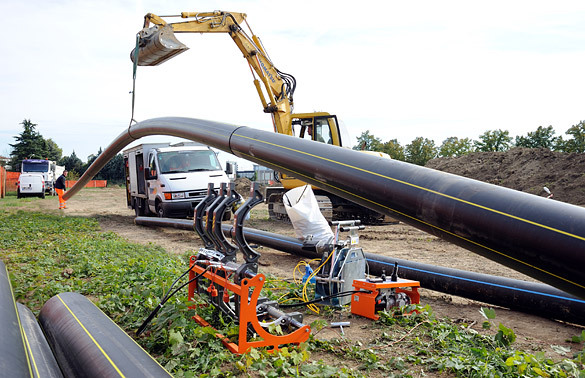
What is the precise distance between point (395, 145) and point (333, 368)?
47.1 metres

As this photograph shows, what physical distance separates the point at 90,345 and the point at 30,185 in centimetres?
3213

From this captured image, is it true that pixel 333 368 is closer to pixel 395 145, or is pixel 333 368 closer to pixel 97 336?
pixel 97 336

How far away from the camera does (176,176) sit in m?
13.8

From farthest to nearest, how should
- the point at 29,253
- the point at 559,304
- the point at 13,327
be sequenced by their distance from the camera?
the point at 29,253, the point at 559,304, the point at 13,327

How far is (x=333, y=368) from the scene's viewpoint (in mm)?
3469

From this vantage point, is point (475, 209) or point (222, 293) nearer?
point (475, 209)

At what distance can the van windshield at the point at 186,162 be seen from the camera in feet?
46.4

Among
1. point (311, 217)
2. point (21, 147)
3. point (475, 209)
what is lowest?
point (311, 217)

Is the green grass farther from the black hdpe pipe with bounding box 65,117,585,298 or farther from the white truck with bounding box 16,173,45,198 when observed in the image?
the white truck with bounding box 16,173,45,198

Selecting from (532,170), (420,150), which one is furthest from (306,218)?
(420,150)

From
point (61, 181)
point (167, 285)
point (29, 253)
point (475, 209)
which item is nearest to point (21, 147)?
point (61, 181)

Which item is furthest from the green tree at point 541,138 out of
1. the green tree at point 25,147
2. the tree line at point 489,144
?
the green tree at point 25,147

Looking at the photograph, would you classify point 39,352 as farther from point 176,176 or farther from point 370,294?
point 176,176

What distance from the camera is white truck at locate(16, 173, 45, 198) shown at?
3038 centimetres
